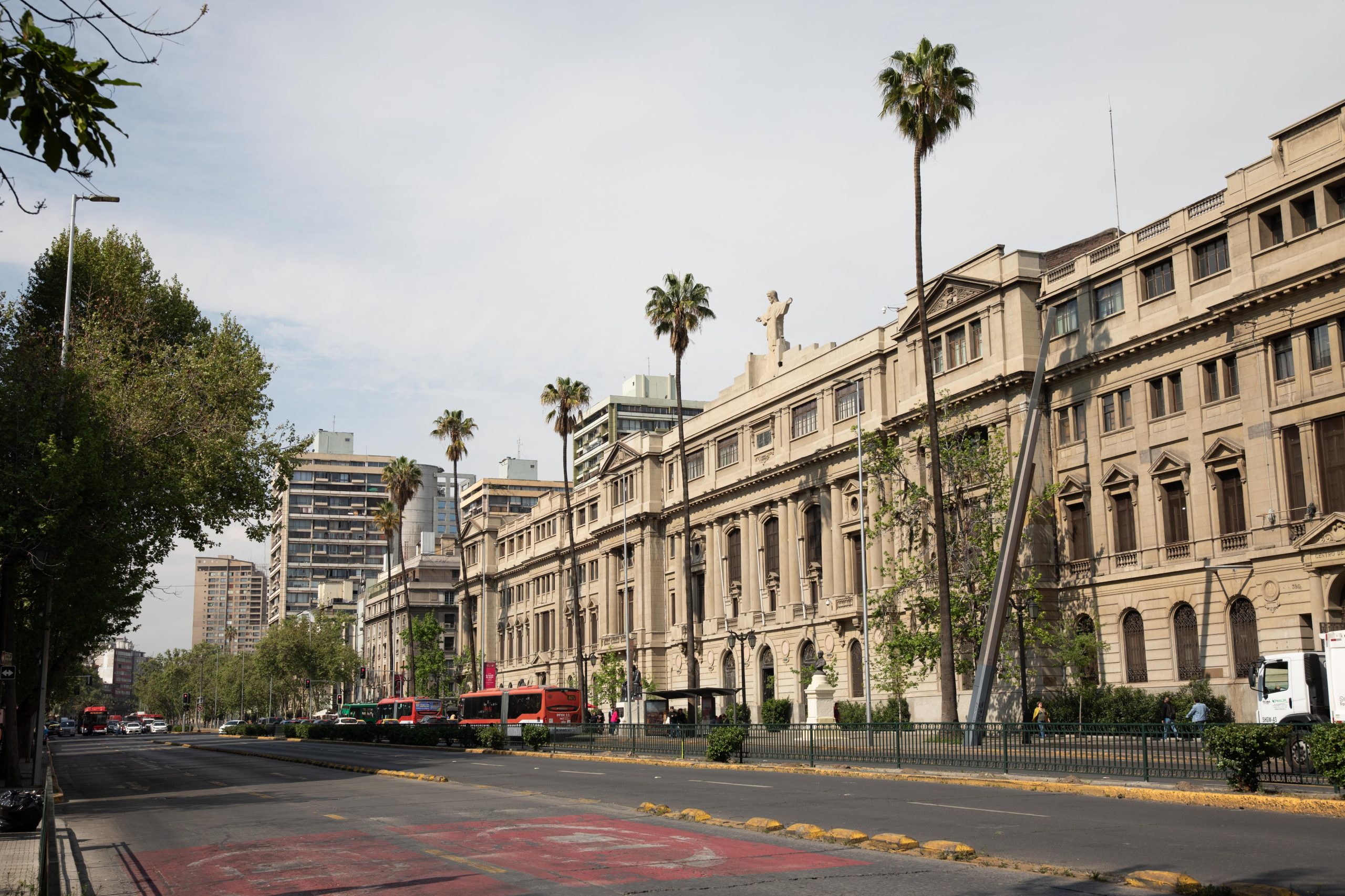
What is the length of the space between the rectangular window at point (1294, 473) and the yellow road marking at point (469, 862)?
105 feet

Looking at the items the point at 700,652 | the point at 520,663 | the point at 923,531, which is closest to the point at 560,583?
the point at 520,663

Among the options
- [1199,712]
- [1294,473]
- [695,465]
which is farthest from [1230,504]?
[695,465]

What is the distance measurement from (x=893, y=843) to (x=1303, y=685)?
67.7ft

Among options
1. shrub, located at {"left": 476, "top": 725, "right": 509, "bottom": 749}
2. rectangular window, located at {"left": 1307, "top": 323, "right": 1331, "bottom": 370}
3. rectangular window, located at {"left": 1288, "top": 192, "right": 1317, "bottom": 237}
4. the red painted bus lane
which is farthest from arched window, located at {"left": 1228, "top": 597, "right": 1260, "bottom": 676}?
the red painted bus lane

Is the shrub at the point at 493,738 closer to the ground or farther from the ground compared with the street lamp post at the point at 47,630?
closer to the ground

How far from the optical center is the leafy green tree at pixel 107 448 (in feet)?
86.8

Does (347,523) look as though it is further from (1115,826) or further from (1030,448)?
(1115,826)

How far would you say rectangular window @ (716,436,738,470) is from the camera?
71625mm

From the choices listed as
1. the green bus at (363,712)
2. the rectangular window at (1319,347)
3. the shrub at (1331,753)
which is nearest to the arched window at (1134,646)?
the rectangular window at (1319,347)

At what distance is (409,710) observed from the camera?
83.2 metres

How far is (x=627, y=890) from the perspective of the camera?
11242 mm

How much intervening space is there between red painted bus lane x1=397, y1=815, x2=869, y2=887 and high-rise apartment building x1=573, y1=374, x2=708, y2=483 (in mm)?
116895

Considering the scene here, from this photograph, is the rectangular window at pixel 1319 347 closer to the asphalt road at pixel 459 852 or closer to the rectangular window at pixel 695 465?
the asphalt road at pixel 459 852

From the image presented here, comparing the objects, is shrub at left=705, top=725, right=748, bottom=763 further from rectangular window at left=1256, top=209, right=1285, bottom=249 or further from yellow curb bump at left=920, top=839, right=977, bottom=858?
rectangular window at left=1256, top=209, right=1285, bottom=249
